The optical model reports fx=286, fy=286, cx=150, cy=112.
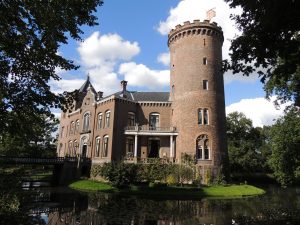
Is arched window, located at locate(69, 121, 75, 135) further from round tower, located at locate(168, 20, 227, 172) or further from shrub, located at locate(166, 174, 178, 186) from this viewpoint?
shrub, located at locate(166, 174, 178, 186)

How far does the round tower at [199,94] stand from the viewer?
31.8 metres

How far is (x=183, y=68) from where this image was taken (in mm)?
34406

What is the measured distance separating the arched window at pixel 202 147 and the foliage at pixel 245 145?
65.6 ft

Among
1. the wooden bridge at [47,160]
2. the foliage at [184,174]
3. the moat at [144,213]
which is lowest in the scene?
the moat at [144,213]

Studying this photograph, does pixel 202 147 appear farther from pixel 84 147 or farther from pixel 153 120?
pixel 84 147

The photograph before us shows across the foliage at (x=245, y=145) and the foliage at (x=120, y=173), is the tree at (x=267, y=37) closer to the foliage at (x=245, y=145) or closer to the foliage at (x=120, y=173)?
the foliage at (x=120, y=173)

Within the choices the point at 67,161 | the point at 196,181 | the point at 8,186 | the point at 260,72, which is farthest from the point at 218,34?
the point at 8,186

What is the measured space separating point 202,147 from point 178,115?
4844mm

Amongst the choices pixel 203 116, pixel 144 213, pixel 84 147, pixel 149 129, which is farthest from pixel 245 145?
pixel 144 213

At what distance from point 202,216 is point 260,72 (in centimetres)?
981

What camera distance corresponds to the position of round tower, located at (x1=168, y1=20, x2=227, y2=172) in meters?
31.8

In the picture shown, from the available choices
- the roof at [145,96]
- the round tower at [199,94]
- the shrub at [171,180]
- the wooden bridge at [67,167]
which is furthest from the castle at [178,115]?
the shrub at [171,180]

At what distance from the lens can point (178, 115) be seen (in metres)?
33.9

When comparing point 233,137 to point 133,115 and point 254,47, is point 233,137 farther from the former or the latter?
point 254,47
